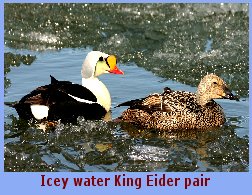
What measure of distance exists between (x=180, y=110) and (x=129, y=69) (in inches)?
102

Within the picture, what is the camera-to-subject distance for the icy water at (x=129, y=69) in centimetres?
765

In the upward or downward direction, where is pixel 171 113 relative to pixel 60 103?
downward

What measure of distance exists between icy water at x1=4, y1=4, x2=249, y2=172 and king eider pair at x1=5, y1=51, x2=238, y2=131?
0.52 ft

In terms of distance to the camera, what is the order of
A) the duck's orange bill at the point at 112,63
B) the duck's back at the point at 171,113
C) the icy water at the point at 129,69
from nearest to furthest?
the icy water at the point at 129,69 → the duck's back at the point at 171,113 → the duck's orange bill at the point at 112,63

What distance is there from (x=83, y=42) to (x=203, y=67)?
254 cm

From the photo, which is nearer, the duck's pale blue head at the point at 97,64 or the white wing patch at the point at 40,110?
the white wing patch at the point at 40,110

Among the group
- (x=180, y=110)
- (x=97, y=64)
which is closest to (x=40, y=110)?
(x=97, y=64)

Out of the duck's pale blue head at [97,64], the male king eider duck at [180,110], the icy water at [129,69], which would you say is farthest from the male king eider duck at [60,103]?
the male king eider duck at [180,110]

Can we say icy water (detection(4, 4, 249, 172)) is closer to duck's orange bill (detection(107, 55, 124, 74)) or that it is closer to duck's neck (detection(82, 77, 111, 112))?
duck's neck (detection(82, 77, 111, 112))

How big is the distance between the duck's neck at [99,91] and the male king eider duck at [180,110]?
0.54 metres

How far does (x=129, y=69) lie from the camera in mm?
11133

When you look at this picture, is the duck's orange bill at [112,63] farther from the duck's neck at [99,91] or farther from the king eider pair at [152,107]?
the king eider pair at [152,107]

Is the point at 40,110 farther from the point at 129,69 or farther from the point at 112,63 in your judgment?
the point at 129,69

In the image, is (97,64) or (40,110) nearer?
(40,110)
